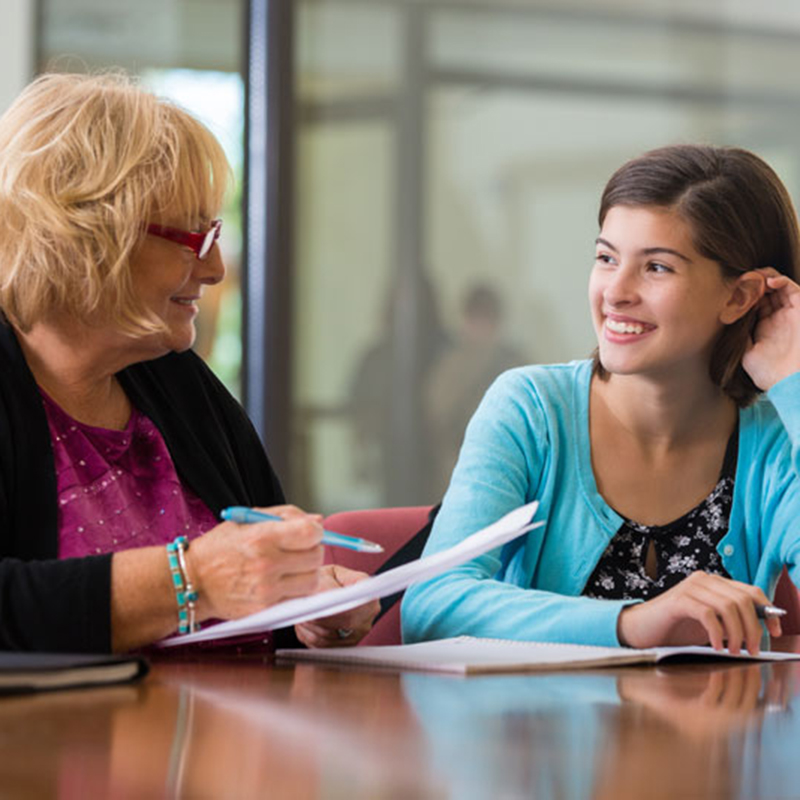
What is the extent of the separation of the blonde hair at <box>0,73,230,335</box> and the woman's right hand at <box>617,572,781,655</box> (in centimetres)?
65

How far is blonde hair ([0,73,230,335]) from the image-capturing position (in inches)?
62.4

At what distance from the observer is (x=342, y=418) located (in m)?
4.77

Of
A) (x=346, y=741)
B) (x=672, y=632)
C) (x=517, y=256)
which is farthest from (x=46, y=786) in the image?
(x=517, y=256)

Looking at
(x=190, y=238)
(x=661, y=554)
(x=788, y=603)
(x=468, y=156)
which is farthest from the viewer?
(x=468, y=156)

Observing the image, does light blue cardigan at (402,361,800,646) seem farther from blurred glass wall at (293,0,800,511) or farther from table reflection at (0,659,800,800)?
blurred glass wall at (293,0,800,511)

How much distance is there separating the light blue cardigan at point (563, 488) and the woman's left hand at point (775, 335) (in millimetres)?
41

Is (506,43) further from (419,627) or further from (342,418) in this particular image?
(419,627)

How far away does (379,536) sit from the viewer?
1.96 meters

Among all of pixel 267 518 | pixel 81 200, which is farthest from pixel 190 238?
pixel 267 518

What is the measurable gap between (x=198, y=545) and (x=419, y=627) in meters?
0.41

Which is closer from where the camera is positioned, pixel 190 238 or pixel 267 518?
pixel 267 518

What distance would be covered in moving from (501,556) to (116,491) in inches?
21.7

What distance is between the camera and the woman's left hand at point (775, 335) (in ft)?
6.55

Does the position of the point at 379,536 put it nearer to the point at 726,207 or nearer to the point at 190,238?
the point at 190,238
